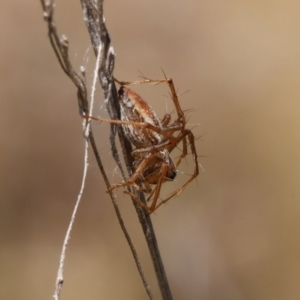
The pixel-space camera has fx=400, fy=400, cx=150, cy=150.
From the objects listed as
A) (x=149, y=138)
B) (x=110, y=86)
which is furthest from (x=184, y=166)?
(x=110, y=86)

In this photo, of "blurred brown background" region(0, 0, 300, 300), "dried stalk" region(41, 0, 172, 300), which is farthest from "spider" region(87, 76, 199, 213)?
"blurred brown background" region(0, 0, 300, 300)

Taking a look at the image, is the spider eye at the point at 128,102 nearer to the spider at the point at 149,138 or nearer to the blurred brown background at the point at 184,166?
the spider at the point at 149,138

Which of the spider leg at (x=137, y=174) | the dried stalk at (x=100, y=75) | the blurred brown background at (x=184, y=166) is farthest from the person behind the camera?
the blurred brown background at (x=184, y=166)

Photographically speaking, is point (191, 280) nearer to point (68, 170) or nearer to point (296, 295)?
point (296, 295)

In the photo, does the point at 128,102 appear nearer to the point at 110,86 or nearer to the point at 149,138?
the point at 149,138

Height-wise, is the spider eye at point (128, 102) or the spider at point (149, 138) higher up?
the spider eye at point (128, 102)

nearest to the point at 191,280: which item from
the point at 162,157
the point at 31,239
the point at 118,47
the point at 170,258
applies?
the point at 170,258

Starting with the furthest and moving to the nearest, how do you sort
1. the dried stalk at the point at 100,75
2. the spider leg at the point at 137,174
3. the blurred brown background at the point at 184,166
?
the blurred brown background at the point at 184,166 < the spider leg at the point at 137,174 < the dried stalk at the point at 100,75

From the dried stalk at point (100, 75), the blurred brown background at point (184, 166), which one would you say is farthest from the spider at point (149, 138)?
the blurred brown background at point (184, 166)

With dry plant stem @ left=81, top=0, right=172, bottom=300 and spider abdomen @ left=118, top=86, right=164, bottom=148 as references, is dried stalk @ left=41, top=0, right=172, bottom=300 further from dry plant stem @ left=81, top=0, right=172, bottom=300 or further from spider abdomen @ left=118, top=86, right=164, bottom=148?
spider abdomen @ left=118, top=86, right=164, bottom=148
